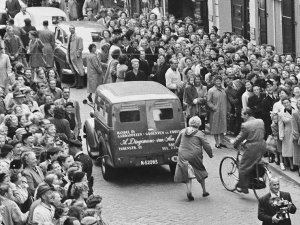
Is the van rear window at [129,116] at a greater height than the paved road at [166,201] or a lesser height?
greater

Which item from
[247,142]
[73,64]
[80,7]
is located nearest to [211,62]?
[73,64]

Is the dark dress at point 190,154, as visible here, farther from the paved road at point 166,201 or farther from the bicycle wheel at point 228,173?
the bicycle wheel at point 228,173

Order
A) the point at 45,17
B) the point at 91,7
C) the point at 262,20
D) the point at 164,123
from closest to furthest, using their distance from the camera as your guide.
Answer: the point at 164,123, the point at 262,20, the point at 45,17, the point at 91,7

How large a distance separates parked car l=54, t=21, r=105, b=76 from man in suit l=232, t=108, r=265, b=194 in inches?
500

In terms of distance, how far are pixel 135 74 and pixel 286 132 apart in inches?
231

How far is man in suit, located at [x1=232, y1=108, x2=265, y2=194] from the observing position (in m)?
23.0

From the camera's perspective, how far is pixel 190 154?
23516 millimetres

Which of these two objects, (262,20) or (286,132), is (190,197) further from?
(262,20)

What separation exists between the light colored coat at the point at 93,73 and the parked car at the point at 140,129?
7.60 m

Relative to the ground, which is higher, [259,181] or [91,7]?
[91,7]

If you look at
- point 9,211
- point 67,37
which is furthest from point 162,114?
point 67,37

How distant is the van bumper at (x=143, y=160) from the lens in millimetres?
24547

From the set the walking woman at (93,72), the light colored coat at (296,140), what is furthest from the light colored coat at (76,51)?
the light colored coat at (296,140)

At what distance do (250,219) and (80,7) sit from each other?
26.5 metres
